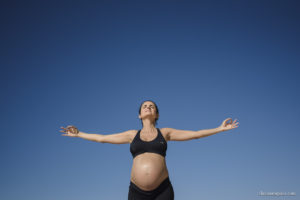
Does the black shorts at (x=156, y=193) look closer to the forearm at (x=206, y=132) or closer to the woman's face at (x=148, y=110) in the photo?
the forearm at (x=206, y=132)

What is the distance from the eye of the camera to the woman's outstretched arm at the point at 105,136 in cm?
642

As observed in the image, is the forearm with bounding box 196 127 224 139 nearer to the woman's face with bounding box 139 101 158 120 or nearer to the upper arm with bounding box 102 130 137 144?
the woman's face with bounding box 139 101 158 120

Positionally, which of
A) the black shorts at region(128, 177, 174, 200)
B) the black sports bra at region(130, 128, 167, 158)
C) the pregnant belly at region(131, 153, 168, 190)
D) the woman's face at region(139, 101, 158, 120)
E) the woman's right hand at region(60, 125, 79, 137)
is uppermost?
the woman's face at region(139, 101, 158, 120)

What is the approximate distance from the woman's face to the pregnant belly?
117 cm

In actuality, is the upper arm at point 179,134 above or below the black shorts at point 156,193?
above

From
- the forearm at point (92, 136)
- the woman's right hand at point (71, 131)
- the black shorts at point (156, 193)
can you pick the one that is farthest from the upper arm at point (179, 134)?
the woman's right hand at point (71, 131)

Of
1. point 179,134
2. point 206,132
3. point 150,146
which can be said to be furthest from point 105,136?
point 206,132

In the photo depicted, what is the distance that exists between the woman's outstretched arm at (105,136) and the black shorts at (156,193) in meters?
1.22

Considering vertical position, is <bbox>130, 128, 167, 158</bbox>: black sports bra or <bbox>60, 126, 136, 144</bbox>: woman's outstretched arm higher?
<bbox>60, 126, 136, 144</bbox>: woman's outstretched arm

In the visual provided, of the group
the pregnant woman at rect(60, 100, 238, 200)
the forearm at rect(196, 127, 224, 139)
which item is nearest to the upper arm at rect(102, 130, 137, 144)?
the pregnant woman at rect(60, 100, 238, 200)

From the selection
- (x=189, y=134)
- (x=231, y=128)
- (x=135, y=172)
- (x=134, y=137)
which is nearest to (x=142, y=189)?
(x=135, y=172)

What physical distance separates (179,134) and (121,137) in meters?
1.37

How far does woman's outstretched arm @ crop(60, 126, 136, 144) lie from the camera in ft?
21.1

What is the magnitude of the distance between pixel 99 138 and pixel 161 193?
83.1 inches
